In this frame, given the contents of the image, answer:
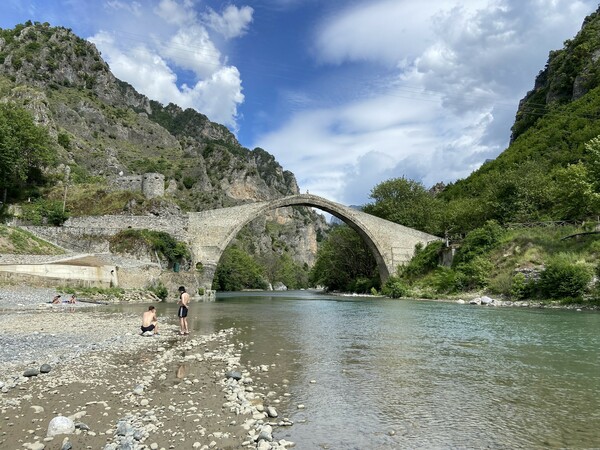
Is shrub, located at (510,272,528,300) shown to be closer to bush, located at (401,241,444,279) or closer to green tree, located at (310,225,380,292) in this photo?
bush, located at (401,241,444,279)

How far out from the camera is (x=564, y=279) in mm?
23438

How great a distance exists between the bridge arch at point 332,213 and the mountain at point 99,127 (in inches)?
878

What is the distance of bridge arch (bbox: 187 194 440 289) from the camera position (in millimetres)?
36469

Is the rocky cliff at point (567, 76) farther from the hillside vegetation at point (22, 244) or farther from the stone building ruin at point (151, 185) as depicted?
the hillside vegetation at point (22, 244)

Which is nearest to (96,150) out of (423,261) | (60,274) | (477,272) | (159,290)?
(159,290)

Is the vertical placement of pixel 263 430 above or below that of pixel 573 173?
below

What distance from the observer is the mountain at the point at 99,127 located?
67375 mm

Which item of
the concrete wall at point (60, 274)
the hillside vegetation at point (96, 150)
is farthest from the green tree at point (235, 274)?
the concrete wall at point (60, 274)

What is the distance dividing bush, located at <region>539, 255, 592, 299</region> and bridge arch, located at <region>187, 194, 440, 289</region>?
17508 mm

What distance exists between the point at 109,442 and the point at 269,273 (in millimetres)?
95038

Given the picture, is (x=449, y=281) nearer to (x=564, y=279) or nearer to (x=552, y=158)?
(x=564, y=279)

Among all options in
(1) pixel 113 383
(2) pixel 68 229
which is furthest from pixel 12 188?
(1) pixel 113 383

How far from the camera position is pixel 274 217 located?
14375cm

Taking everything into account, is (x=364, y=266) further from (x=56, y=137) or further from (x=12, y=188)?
(x=56, y=137)
